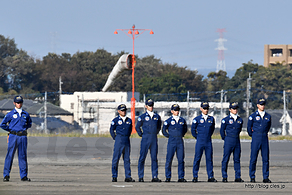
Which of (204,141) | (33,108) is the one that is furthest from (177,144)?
(33,108)

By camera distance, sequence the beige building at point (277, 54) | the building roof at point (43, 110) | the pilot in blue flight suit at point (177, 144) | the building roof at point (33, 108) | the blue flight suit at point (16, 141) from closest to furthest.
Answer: the blue flight suit at point (16, 141), the pilot in blue flight suit at point (177, 144), the building roof at point (43, 110), the building roof at point (33, 108), the beige building at point (277, 54)

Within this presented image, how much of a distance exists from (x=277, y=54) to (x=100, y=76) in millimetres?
Result: 52729

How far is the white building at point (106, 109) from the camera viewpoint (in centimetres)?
6153

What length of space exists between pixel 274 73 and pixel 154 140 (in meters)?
79.1

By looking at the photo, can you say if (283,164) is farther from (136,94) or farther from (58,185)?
(136,94)

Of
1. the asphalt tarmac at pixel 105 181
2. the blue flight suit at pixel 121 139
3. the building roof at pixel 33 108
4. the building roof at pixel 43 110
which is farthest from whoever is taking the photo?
the building roof at pixel 33 108

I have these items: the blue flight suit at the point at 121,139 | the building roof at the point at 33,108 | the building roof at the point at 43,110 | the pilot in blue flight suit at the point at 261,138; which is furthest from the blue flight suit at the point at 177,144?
the building roof at the point at 33,108

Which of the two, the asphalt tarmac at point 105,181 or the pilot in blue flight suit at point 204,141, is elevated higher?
the pilot in blue flight suit at point 204,141

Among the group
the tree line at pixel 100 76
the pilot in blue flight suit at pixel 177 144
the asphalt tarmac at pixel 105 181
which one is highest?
the tree line at pixel 100 76

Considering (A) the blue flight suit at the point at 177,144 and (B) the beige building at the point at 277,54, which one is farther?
(B) the beige building at the point at 277,54

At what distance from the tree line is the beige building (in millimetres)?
26535

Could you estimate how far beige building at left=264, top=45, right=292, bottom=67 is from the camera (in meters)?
118

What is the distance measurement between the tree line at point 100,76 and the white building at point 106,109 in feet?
44.9

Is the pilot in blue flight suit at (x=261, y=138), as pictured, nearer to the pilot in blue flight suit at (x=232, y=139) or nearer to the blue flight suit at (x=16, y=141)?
the pilot in blue flight suit at (x=232, y=139)
